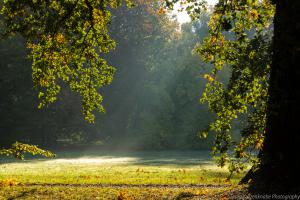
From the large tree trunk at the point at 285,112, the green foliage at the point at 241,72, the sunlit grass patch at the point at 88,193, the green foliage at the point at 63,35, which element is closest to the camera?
the large tree trunk at the point at 285,112

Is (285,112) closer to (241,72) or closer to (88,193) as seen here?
(241,72)

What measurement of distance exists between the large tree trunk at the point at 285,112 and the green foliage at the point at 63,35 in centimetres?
505

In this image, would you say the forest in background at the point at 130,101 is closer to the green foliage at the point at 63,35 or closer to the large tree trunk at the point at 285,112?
the green foliage at the point at 63,35

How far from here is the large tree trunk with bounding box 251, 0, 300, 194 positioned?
923 centimetres

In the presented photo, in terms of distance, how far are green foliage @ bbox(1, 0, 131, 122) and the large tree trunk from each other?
5.05m

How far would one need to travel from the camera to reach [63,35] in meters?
12.6

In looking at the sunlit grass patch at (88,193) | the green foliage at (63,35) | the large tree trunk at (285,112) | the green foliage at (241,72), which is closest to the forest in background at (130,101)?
the green foliage at (63,35)

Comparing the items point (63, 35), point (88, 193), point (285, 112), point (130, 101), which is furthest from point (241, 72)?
point (130, 101)

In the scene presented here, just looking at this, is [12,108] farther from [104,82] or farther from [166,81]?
[104,82]

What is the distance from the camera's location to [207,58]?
42.8 feet

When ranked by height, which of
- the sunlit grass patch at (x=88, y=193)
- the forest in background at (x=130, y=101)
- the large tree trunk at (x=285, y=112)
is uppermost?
the forest in background at (x=130, y=101)

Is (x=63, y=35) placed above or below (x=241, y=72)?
above

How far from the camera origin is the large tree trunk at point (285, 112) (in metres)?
9.23

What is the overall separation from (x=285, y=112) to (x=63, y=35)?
6.25 meters
